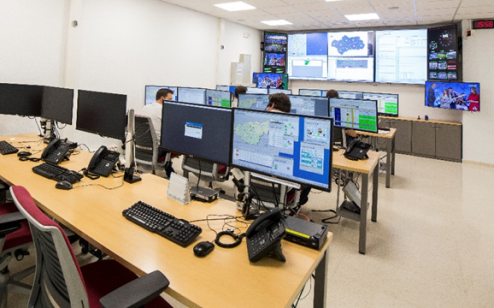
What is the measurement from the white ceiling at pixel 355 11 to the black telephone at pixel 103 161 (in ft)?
14.5

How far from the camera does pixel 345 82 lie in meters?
8.01

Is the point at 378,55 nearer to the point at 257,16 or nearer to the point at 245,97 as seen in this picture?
the point at 257,16

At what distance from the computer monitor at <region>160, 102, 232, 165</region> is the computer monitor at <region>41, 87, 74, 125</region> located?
1255 millimetres

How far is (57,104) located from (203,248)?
8.00ft

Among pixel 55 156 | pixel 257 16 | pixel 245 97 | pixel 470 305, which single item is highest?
pixel 257 16

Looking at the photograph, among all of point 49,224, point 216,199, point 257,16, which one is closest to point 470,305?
point 216,199

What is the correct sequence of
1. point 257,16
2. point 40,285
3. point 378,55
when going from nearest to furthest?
point 40,285 < point 257,16 < point 378,55

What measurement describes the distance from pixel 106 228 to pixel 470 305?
2332mm

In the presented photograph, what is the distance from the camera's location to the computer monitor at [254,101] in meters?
4.36

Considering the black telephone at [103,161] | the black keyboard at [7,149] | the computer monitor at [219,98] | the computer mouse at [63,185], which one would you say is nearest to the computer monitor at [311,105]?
the computer monitor at [219,98]

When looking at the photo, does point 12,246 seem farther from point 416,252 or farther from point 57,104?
point 416,252

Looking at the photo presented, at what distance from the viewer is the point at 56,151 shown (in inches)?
100

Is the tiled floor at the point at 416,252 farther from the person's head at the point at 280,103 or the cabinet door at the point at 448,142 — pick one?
the cabinet door at the point at 448,142

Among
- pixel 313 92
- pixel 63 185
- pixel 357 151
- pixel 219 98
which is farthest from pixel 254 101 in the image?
pixel 63 185
